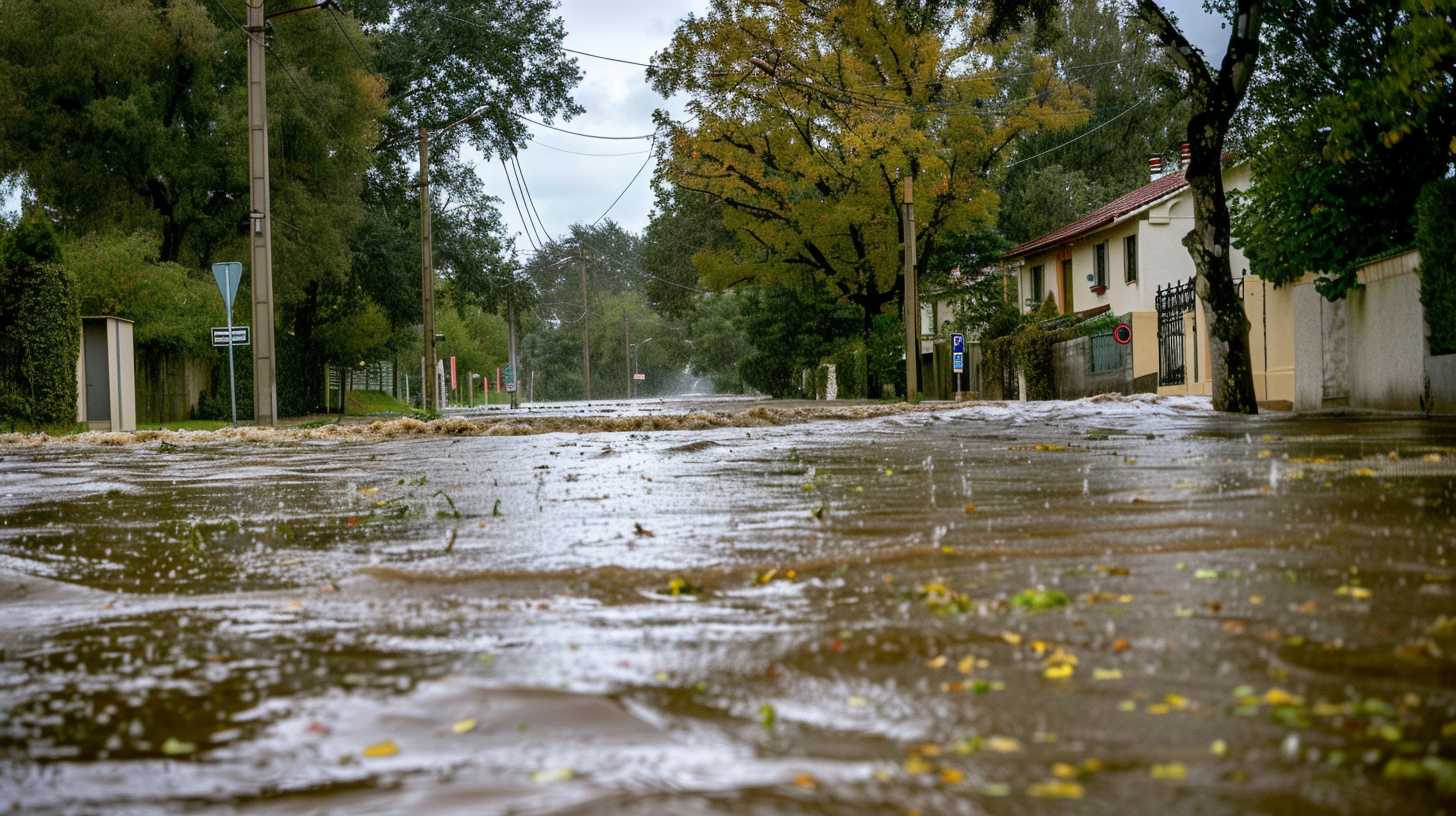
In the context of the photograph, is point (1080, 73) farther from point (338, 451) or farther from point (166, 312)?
point (338, 451)

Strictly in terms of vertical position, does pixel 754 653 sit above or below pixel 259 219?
below

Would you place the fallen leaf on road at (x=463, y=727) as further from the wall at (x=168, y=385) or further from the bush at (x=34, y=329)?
the wall at (x=168, y=385)

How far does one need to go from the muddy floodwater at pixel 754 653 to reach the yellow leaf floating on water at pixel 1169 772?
10 mm

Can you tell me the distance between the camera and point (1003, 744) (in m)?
2.14

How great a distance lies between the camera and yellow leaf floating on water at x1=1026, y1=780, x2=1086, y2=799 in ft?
6.25

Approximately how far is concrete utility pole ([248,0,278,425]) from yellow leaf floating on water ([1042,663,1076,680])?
62.5 feet

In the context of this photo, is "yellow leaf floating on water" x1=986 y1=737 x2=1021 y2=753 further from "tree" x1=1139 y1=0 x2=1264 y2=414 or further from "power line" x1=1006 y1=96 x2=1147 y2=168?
"power line" x1=1006 y1=96 x2=1147 y2=168

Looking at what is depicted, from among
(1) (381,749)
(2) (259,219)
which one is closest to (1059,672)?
(1) (381,749)

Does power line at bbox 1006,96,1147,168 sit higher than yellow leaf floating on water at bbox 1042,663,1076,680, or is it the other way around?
power line at bbox 1006,96,1147,168

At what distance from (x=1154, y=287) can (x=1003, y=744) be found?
111ft

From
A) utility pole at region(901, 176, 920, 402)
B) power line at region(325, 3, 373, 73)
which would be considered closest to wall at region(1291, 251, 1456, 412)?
utility pole at region(901, 176, 920, 402)

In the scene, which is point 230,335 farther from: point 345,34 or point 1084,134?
point 1084,134

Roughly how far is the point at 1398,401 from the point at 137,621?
1398 cm

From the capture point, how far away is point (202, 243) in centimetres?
3052
